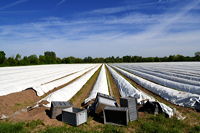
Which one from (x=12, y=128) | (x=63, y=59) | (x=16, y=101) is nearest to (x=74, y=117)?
(x=12, y=128)

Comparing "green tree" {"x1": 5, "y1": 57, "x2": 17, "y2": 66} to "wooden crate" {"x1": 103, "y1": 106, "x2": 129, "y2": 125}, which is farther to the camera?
"green tree" {"x1": 5, "y1": 57, "x2": 17, "y2": 66}

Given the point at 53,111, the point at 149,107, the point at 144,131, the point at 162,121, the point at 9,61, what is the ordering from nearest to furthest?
1. the point at 144,131
2. the point at 162,121
3. the point at 53,111
4. the point at 149,107
5. the point at 9,61

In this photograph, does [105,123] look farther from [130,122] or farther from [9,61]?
[9,61]

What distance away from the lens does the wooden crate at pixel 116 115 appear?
4.78 m

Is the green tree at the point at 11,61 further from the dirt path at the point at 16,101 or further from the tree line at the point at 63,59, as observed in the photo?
the dirt path at the point at 16,101

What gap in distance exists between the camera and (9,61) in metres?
44.1

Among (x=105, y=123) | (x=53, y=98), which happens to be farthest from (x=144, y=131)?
(x=53, y=98)

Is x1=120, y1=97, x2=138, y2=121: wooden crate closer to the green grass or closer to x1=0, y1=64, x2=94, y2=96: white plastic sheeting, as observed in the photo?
the green grass

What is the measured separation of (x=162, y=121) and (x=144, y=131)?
3.21 ft

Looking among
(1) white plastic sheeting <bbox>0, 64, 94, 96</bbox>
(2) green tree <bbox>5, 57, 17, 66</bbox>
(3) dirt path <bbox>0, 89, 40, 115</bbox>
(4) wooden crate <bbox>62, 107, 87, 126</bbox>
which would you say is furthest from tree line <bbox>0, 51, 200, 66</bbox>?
(4) wooden crate <bbox>62, 107, 87, 126</bbox>

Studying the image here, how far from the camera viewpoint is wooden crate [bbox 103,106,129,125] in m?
4.78

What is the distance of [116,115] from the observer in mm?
4973

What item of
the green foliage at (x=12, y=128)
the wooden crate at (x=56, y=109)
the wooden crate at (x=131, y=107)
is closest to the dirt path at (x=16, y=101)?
the green foliage at (x=12, y=128)

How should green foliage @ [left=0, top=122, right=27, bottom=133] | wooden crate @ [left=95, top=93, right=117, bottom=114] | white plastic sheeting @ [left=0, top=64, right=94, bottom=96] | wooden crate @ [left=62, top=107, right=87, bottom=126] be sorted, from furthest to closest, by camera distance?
white plastic sheeting @ [left=0, top=64, right=94, bottom=96], wooden crate @ [left=95, top=93, right=117, bottom=114], wooden crate @ [left=62, top=107, right=87, bottom=126], green foliage @ [left=0, top=122, right=27, bottom=133]
